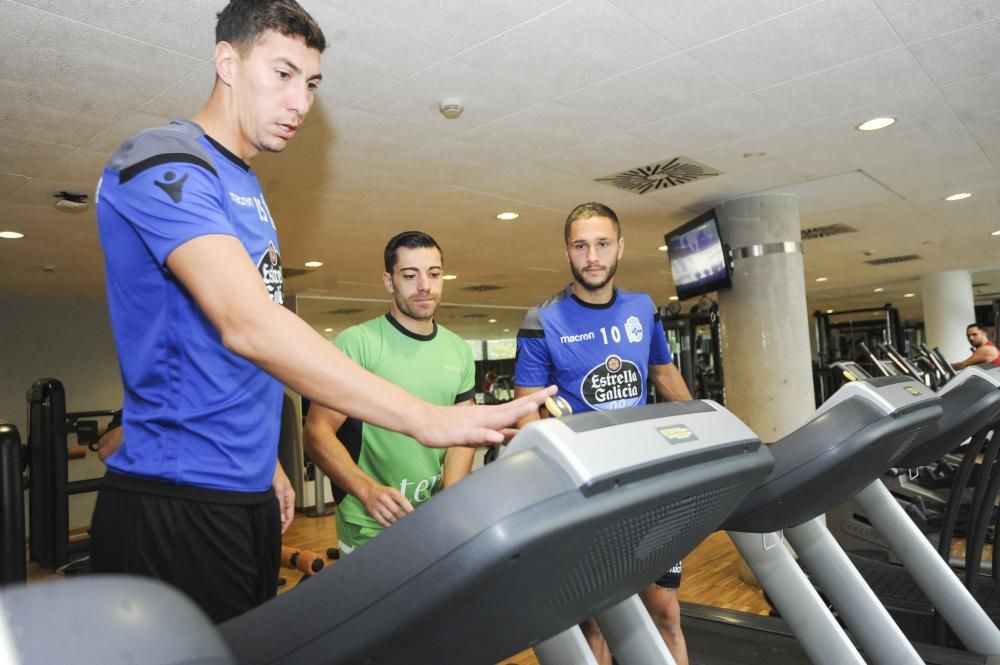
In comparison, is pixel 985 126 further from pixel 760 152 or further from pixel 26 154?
pixel 26 154

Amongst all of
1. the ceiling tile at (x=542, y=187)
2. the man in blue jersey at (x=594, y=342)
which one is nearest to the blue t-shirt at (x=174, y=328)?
the man in blue jersey at (x=594, y=342)

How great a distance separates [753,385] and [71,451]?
441cm

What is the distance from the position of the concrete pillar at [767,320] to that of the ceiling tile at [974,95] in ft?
4.96

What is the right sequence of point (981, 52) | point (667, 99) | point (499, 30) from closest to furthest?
point (499, 30)
point (981, 52)
point (667, 99)

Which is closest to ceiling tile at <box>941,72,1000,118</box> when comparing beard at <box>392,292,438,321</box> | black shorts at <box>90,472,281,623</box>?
beard at <box>392,292,438,321</box>

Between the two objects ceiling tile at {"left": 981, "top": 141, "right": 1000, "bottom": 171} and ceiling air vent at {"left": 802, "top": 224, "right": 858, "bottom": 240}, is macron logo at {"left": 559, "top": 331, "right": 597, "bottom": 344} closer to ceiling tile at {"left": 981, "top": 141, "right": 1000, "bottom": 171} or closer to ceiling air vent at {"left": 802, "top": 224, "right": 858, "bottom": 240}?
ceiling tile at {"left": 981, "top": 141, "right": 1000, "bottom": 171}

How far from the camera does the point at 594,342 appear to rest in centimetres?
228

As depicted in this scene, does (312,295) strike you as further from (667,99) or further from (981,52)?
A: (981,52)

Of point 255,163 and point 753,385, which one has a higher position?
point 255,163

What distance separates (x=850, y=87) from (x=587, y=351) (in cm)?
194

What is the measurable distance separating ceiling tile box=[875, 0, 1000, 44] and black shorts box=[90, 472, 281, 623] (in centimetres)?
257

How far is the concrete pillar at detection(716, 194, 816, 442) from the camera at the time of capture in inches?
195

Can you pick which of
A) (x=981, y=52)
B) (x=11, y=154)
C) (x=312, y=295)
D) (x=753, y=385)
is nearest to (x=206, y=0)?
(x=11, y=154)

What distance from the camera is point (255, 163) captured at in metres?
3.77
